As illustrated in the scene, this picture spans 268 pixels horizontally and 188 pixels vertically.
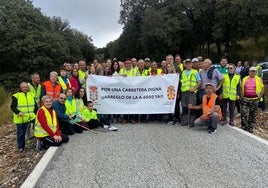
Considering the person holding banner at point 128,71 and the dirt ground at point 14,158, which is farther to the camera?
the person holding banner at point 128,71

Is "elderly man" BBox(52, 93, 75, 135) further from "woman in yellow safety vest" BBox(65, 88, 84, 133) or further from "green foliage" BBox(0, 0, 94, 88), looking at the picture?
"green foliage" BBox(0, 0, 94, 88)

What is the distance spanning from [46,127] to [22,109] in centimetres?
130

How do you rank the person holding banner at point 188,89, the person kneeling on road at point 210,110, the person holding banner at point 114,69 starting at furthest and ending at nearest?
the person holding banner at point 114,69 < the person holding banner at point 188,89 < the person kneeling on road at point 210,110

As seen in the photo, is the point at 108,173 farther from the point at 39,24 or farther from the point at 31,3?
the point at 31,3

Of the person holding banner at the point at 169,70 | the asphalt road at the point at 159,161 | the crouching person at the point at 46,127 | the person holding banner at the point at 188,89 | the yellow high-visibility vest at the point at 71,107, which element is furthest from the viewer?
the person holding banner at the point at 169,70

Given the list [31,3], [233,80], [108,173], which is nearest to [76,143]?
[108,173]

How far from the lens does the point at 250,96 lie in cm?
1192

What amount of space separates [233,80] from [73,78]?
16.2 feet

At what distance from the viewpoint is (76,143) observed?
953cm

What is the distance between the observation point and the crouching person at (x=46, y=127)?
9312 millimetres

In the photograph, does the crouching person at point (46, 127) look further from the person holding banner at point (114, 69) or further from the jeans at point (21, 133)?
the person holding banner at point (114, 69)

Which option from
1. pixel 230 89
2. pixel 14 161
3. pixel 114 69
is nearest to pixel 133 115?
pixel 114 69

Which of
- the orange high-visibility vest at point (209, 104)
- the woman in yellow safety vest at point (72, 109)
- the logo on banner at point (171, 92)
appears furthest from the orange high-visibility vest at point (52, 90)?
the orange high-visibility vest at point (209, 104)

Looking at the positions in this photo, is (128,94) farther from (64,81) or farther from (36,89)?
(36,89)
